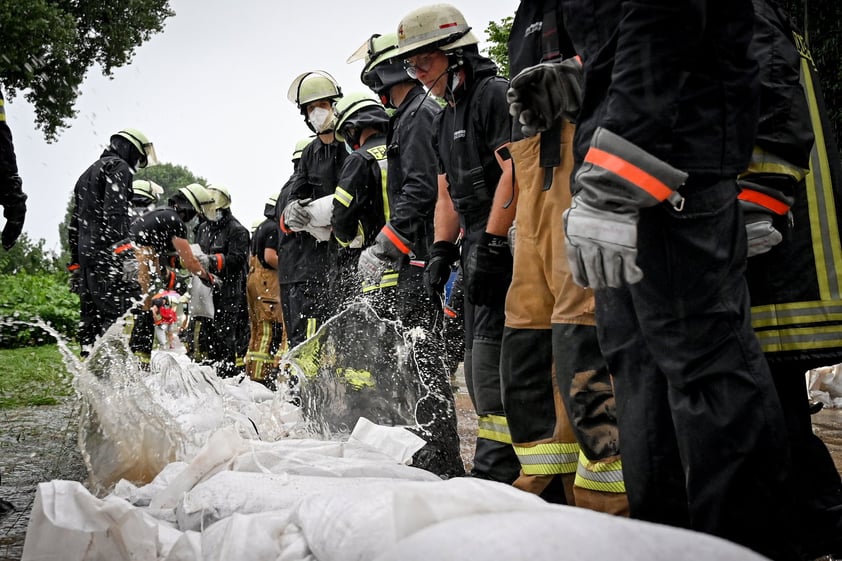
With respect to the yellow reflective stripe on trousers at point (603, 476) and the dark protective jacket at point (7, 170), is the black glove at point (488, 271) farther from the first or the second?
the dark protective jacket at point (7, 170)

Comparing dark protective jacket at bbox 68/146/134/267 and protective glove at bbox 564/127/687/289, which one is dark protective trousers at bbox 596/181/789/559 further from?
dark protective jacket at bbox 68/146/134/267

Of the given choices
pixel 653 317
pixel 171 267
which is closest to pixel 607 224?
pixel 653 317

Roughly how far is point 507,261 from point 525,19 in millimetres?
916

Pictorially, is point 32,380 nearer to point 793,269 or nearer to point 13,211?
point 13,211

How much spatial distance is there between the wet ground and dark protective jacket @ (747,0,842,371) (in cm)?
153

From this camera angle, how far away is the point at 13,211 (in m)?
4.32

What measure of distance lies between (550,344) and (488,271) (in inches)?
21.8

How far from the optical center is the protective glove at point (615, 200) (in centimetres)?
201

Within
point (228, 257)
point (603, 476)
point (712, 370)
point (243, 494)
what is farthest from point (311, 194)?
point (712, 370)

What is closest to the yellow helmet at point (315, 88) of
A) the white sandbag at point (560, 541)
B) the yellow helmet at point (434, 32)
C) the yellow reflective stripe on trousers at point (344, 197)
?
the yellow reflective stripe on trousers at point (344, 197)

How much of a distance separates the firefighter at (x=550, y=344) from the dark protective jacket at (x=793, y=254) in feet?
1.62

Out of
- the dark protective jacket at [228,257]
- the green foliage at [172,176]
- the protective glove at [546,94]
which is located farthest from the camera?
the green foliage at [172,176]

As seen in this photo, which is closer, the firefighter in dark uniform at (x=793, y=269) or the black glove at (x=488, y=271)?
the firefighter in dark uniform at (x=793, y=269)

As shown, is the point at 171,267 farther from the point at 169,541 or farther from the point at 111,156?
the point at 169,541
